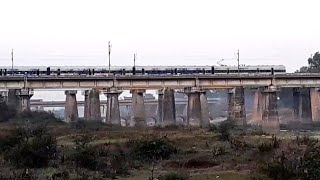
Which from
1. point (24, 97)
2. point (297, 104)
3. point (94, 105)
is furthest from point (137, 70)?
point (297, 104)

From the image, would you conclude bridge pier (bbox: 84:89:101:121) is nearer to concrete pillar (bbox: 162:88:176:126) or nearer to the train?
the train

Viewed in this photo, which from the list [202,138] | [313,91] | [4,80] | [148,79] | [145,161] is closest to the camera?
[145,161]

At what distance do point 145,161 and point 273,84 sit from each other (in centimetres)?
4418

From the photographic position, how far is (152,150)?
27188 millimetres

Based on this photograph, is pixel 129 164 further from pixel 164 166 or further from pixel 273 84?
pixel 273 84

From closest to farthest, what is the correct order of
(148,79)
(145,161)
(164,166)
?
(164,166)
(145,161)
(148,79)

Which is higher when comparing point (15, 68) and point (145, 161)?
point (15, 68)

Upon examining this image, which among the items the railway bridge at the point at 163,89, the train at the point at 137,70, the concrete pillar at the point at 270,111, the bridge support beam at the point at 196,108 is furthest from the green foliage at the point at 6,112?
the concrete pillar at the point at 270,111

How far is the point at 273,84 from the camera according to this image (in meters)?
67.3

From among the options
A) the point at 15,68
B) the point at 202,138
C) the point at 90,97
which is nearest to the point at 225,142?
the point at 202,138

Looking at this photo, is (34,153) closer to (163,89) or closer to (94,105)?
(94,105)

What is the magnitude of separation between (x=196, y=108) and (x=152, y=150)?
36.9m

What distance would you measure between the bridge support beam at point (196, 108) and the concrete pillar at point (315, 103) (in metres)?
16.4

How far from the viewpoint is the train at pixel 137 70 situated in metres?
65.7
